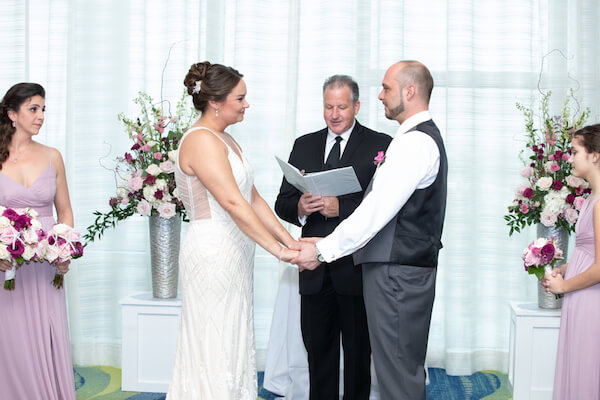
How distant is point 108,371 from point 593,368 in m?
3.07

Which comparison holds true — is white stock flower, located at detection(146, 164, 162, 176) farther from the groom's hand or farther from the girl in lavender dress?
the girl in lavender dress

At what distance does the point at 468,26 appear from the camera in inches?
171

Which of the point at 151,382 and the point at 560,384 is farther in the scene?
the point at 151,382

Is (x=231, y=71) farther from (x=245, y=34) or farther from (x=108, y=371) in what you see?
(x=108, y=371)

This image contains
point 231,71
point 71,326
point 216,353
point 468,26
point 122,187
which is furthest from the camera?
point 71,326

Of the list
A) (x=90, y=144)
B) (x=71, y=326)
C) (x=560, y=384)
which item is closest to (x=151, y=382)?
(x=71, y=326)

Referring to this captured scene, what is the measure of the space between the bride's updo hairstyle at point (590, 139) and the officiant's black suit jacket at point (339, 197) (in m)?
0.90

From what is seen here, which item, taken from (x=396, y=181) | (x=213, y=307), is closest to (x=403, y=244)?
(x=396, y=181)

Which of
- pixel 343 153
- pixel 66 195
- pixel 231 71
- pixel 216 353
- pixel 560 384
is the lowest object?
pixel 560 384

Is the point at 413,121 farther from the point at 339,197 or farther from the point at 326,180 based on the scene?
the point at 339,197

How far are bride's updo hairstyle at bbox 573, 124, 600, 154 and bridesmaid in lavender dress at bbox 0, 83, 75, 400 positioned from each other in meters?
2.44

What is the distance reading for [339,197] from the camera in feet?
10.3

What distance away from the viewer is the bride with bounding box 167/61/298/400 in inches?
101

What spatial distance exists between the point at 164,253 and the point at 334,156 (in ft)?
4.09
